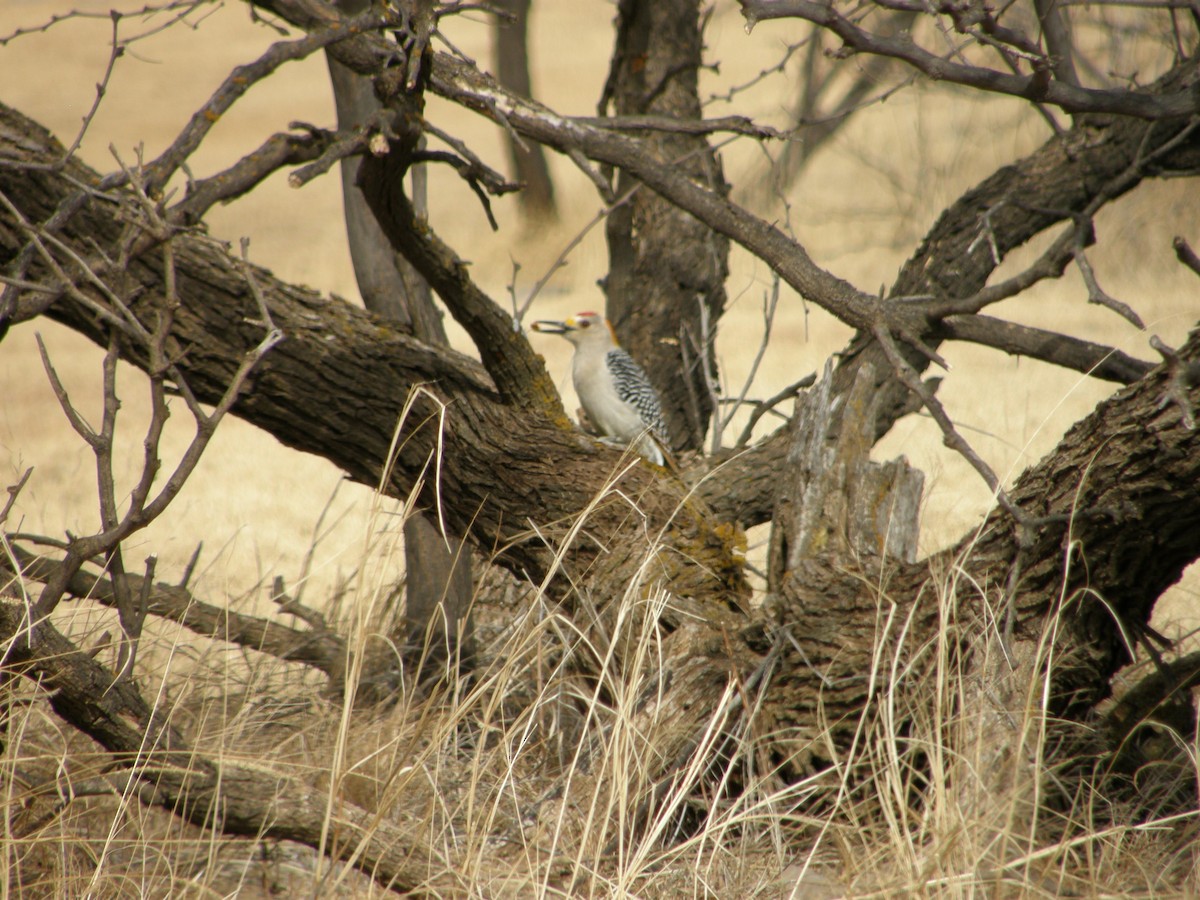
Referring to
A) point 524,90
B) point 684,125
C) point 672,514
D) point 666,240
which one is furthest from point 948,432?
point 524,90

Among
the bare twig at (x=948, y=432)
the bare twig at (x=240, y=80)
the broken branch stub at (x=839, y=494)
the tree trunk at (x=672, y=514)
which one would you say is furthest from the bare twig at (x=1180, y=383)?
the bare twig at (x=240, y=80)

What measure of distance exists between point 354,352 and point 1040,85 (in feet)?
4.69

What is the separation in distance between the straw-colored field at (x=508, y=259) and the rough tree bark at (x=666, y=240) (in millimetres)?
364

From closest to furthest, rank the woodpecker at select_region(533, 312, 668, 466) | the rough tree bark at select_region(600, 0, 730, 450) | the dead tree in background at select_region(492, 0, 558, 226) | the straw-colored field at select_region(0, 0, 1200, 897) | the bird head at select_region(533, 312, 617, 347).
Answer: the rough tree bark at select_region(600, 0, 730, 450)
the woodpecker at select_region(533, 312, 668, 466)
the bird head at select_region(533, 312, 617, 347)
the straw-colored field at select_region(0, 0, 1200, 897)
the dead tree in background at select_region(492, 0, 558, 226)

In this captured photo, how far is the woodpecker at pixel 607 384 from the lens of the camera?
4.37 m

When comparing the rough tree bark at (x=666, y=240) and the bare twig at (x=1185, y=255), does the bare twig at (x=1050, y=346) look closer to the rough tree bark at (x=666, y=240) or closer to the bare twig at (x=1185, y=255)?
the bare twig at (x=1185, y=255)

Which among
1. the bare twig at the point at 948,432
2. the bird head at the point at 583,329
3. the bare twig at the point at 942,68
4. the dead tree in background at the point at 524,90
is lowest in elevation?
the bare twig at the point at 948,432

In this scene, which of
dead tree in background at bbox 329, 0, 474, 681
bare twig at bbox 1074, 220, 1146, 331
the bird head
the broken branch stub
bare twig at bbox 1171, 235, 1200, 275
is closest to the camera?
bare twig at bbox 1171, 235, 1200, 275

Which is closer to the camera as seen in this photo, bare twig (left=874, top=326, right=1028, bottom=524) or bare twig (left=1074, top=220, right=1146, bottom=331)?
bare twig (left=874, top=326, right=1028, bottom=524)

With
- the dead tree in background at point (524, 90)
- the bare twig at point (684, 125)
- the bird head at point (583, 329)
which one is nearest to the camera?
the bare twig at point (684, 125)

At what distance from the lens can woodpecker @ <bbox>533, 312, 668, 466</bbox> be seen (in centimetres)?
437

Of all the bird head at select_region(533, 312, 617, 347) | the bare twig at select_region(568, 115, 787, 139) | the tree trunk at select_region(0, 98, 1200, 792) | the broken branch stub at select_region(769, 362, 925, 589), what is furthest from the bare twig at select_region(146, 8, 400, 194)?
the bird head at select_region(533, 312, 617, 347)

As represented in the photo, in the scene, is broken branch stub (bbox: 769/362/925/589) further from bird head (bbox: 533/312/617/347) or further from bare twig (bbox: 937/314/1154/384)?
bird head (bbox: 533/312/617/347)

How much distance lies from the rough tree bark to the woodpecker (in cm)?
23
